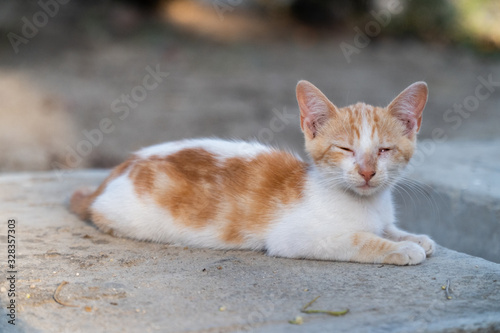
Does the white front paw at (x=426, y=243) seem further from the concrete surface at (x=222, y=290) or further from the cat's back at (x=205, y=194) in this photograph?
the cat's back at (x=205, y=194)

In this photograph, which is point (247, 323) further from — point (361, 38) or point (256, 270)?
point (361, 38)

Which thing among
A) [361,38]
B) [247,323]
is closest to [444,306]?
[247,323]

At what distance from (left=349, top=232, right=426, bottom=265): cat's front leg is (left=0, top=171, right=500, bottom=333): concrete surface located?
44 mm

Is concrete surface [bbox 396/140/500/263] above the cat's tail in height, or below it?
above

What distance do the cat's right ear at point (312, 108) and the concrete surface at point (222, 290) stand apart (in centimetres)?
66

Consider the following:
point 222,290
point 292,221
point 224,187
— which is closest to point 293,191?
point 292,221

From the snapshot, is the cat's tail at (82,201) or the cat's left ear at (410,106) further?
the cat's tail at (82,201)

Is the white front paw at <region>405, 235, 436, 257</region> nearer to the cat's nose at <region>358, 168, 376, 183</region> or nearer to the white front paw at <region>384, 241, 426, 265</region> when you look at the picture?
the white front paw at <region>384, 241, 426, 265</region>

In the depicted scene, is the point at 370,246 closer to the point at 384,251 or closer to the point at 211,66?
the point at 384,251

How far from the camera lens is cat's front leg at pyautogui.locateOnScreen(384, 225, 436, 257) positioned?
2916 millimetres

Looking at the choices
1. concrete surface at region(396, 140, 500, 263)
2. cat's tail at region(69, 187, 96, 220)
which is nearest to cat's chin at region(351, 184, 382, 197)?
concrete surface at region(396, 140, 500, 263)

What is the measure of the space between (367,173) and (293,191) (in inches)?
18.5

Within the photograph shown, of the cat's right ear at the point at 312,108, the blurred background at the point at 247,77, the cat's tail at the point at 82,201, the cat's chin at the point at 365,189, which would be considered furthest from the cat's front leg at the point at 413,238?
the cat's tail at the point at 82,201

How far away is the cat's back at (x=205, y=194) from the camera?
10.0 ft
